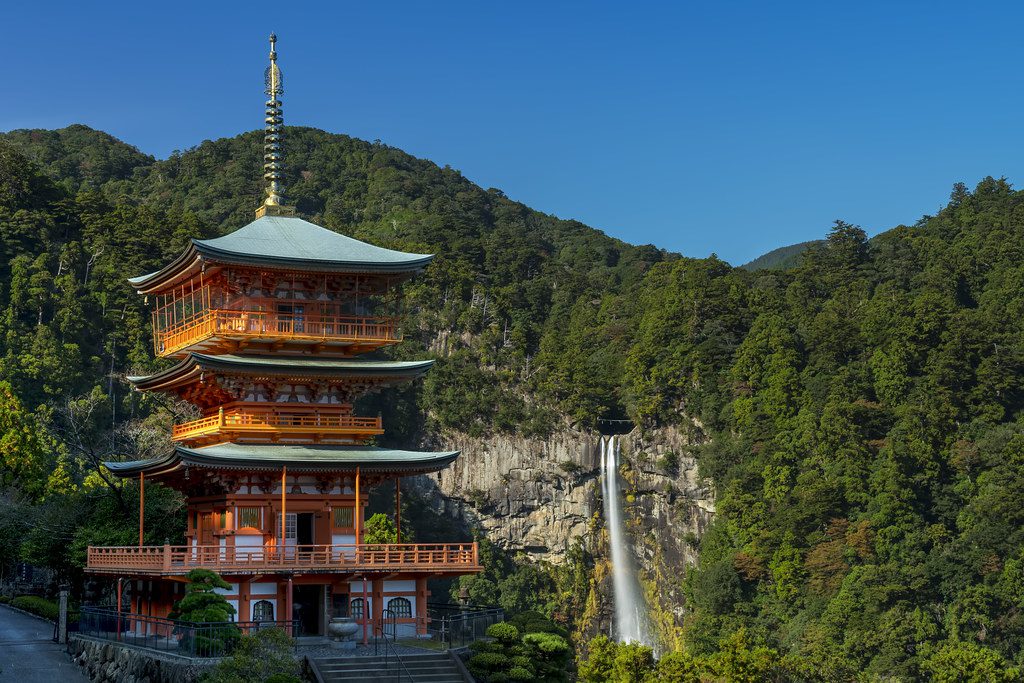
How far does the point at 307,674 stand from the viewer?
3131 centimetres

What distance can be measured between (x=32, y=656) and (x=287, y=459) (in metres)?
8.44

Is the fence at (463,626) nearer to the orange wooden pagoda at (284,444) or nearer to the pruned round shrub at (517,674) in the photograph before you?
the orange wooden pagoda at (284,444)

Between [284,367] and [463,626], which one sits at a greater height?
[284,367]

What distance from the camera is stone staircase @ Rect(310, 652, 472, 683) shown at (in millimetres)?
31328

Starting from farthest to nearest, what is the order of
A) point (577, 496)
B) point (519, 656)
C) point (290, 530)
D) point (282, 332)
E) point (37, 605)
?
point (577, 496) < point (37, 605) < point (282, 332) < point (290, 530) < point (519, 656)

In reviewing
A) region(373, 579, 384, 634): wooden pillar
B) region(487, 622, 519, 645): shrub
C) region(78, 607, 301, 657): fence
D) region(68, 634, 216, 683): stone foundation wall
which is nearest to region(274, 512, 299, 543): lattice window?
region(78, 607, 301, 657): fence

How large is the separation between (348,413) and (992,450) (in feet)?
114

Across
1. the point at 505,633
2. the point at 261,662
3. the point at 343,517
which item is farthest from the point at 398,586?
the point at 261,662

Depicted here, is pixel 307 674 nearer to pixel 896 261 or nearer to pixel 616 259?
pixel 896 261

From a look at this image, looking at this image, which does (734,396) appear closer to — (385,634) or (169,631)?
(385,634)

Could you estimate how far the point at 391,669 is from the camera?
3194cm

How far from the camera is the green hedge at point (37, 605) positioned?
140 feet

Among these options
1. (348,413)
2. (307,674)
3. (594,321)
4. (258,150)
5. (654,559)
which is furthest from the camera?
(258,150)

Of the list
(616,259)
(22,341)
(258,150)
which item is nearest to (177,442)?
(22,341)
